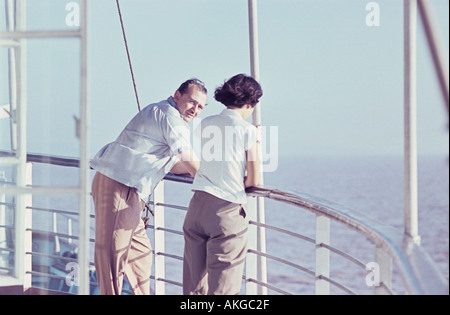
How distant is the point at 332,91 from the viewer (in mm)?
43688

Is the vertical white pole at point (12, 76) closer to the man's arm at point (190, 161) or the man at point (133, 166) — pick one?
the man at point (133, 166)

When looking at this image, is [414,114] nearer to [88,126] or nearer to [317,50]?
[88,126]

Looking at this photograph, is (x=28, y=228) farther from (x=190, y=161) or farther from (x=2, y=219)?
(x=190, y=161)

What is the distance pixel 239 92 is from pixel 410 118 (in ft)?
2.41

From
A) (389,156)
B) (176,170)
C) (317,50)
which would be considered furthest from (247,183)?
(389,156)

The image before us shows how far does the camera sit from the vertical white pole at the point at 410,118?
190 centimetres

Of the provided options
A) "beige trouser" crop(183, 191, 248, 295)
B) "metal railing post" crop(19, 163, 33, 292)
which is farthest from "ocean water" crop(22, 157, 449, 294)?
"metal railing post" crop(19, 163, 33, 292)

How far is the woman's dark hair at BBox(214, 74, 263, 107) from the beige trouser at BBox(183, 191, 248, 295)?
0.32 meters

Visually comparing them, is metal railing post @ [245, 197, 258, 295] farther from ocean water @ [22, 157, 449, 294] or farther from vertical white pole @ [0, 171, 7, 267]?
ocean water @ [22, 157, 449, 294]

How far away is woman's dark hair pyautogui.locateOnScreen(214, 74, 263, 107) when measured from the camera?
2504mm

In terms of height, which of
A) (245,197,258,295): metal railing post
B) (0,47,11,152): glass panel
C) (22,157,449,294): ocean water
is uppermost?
(0,47,11,152): glass panel

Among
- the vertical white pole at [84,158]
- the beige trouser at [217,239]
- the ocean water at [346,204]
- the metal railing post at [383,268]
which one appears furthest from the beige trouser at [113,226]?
the ocean water at [346,204]

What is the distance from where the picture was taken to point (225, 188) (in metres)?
2.45

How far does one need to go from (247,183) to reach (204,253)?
0.28 m
